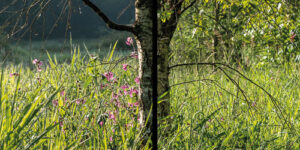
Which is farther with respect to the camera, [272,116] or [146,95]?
[272,116]

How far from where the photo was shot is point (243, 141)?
225 cm

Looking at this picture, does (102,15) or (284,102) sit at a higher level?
(102,15)

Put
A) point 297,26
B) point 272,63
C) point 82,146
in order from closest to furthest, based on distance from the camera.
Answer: point 82,146, point 297,26, point 272,63

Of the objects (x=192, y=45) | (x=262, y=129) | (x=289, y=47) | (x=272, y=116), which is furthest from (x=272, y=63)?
(x=262, y=129)

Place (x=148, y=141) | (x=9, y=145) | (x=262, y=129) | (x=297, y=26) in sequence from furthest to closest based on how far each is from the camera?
(x=297, y=26), (x=262, y=129), (x=148, y=141), (x=9, y=145)

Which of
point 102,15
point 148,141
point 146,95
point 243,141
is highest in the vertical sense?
point 102,15

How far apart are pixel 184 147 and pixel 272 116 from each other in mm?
1127

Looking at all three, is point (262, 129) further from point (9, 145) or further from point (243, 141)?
point (9, 145)

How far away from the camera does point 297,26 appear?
5.66 m

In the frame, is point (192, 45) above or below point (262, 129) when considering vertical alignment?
above

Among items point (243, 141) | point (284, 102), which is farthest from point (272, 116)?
point (243, 141)

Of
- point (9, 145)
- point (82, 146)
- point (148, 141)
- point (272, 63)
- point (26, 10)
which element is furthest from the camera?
point (272, 63)

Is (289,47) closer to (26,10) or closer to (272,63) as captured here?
(272,63)

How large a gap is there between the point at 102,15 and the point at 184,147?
1039 millimetres
